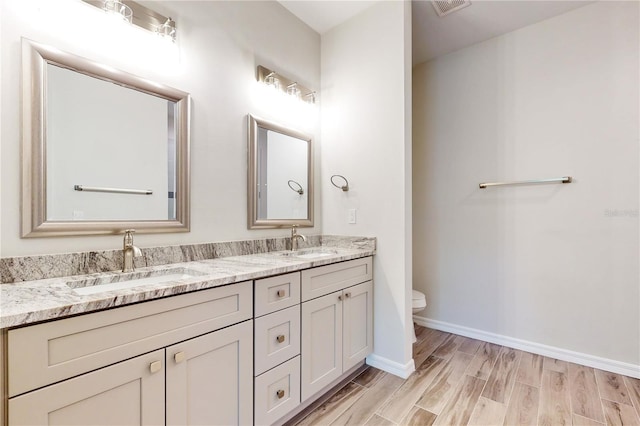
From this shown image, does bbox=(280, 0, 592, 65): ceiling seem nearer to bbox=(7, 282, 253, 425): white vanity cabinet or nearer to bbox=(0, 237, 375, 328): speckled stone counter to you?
bbox=(0, 237, 375, 328): speckled stone counter

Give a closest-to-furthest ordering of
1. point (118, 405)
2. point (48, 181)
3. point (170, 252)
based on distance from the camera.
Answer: point (118, 405), point (48, 181), point (170, 252)

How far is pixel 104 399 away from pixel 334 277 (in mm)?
1142

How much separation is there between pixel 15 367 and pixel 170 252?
78cm

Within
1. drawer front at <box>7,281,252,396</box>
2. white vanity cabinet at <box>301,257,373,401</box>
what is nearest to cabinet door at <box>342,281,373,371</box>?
white vanity cabinet at <box>301,257,373,401</box>

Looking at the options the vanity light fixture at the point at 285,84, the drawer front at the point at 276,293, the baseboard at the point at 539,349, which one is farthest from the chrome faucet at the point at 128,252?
the baseboard at the point at 539,349

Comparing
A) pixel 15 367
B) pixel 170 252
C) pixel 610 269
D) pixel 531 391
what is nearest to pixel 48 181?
pixel 170 252

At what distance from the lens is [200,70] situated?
1667 mm

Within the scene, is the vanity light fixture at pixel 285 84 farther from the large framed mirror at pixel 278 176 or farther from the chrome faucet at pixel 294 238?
the chrome faucet at pixel 294 238

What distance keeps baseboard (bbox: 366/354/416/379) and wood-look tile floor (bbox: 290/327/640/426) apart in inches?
1.4

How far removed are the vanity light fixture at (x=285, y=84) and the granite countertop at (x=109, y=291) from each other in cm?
122

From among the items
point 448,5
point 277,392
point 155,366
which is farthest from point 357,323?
point 448,5

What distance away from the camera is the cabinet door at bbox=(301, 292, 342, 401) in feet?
5.09

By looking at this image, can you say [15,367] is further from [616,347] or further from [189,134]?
[616,347]

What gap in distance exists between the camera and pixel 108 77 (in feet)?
4.35
